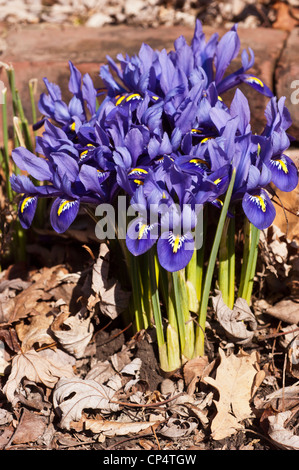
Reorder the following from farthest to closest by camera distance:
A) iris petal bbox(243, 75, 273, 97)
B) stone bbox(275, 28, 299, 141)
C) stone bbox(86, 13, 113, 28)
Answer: stone bbox(86, 13, 113, 28) < stone bbox(275, 28, 299, 141) < iris petal bbox(243, 75, 273, 97)

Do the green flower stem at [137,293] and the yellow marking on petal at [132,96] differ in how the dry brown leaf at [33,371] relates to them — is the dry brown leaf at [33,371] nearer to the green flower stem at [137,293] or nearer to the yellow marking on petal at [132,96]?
the green flower stem at [137,293]

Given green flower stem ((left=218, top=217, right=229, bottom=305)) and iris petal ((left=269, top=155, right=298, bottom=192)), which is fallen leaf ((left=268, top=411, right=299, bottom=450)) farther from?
iris petal ((left=269, top=155, right=298, bottom=192))

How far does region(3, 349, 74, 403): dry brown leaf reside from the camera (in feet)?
7.11

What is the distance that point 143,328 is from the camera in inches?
87.9

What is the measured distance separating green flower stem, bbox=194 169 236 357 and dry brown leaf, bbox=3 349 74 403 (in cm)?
57

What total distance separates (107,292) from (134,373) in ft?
1.17

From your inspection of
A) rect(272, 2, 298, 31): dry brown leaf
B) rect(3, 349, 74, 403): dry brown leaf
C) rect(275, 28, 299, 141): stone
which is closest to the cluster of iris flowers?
rect(3, 349, 74, 403): dry brown leaf

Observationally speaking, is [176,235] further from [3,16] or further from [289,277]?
[3,16]

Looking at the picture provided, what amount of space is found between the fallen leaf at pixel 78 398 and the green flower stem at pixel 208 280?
408 mm

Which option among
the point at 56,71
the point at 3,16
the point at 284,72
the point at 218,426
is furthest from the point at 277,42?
the point at 218,426

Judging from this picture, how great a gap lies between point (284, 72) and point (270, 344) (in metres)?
1.54

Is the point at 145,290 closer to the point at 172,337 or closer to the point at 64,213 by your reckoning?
the point at 172,337

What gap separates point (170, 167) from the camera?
68.0 inches

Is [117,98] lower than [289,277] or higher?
higher
